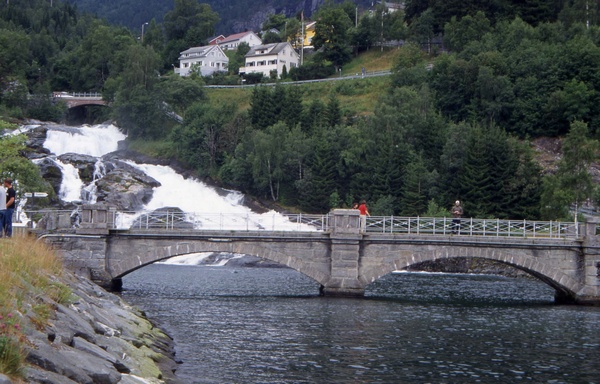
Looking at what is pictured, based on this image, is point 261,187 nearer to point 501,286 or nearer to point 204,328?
point 501,286

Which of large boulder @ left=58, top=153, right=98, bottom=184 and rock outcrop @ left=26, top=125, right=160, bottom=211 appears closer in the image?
rock outcrop @ left=26, top=125, right=160, bottom=211

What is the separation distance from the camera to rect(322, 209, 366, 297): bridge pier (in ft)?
144

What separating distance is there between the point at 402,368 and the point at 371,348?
3236 millimetres

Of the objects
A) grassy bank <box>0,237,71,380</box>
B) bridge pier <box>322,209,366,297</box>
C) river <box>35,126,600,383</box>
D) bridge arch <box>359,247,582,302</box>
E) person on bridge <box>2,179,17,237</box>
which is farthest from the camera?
bridge arch <box>359,247,582,302</box>

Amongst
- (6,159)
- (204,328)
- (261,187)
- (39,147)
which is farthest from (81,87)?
(204,328)

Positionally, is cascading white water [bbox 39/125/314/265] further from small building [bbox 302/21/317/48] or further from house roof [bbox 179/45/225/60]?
small building [bbox 302/21/317/48]

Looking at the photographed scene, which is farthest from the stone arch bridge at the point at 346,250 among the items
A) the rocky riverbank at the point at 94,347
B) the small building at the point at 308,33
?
the small building at the point at 308,33

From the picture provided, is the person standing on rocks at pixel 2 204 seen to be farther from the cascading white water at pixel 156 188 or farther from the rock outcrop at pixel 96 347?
the cascading white water at pixel 156 188

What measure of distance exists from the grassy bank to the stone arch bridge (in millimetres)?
17735

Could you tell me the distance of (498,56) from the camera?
94938 millimetres

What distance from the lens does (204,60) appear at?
138625mm

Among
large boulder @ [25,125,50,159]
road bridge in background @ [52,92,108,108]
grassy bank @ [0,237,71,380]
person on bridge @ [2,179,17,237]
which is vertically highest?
Answer: road bridge in background @ [52,92,108,108]

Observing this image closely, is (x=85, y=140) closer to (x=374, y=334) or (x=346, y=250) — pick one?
(x=346, y=250)

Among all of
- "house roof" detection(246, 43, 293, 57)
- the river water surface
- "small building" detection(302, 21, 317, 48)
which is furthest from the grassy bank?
"small building" detection(302, 21, 317, 48)
